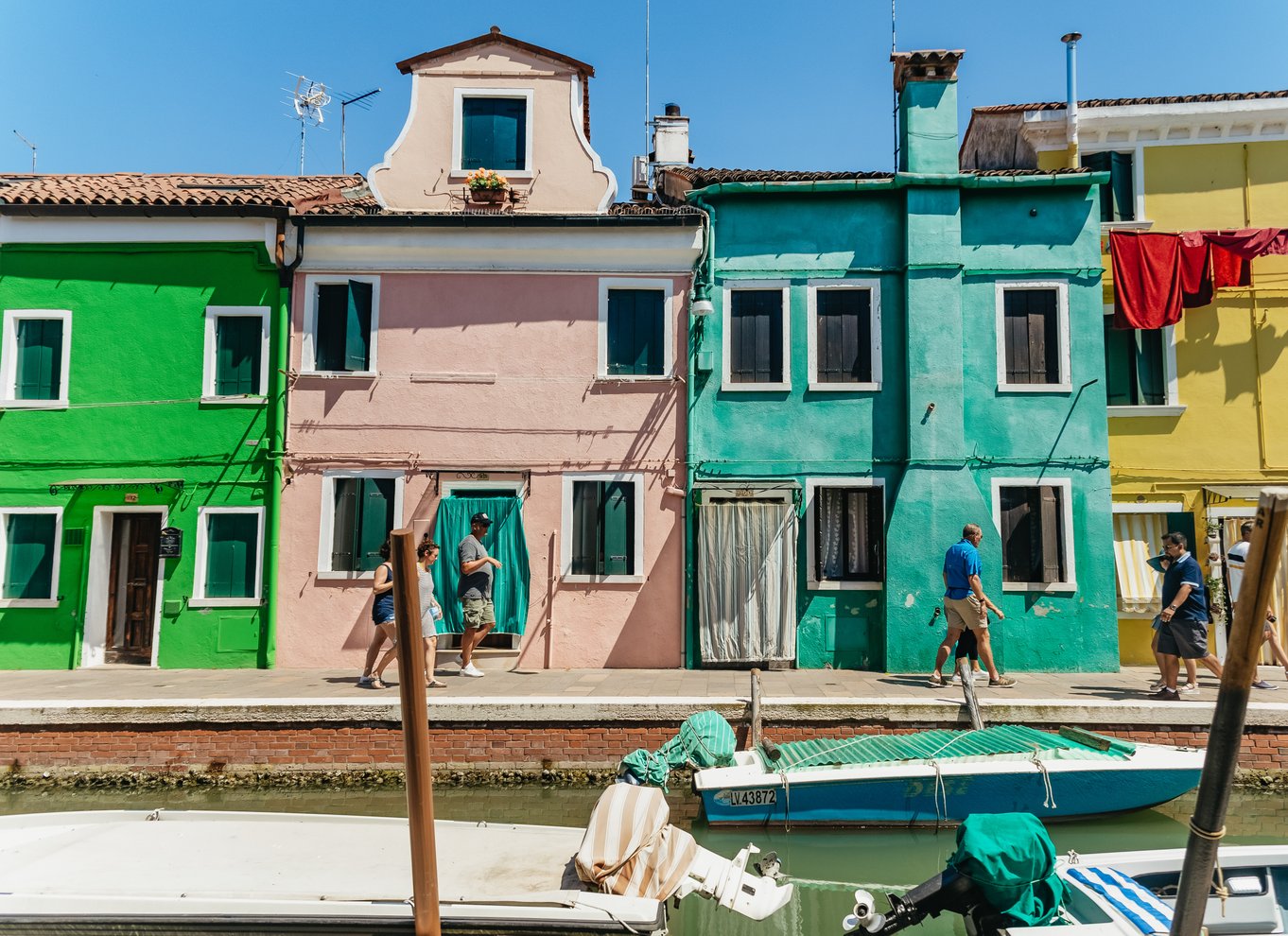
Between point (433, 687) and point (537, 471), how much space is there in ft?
11.8

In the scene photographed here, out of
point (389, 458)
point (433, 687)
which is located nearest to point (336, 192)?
point (389, 458)

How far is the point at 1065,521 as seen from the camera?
42.4ft

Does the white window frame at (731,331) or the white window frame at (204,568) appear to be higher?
the white window frame at (731,331)

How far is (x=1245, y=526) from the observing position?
12.7 m

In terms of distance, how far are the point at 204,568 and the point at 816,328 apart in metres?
9.24

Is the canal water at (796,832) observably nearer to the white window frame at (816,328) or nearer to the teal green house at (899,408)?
the teal green house at (899,408)

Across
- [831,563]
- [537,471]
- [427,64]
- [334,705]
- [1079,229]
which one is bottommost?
[334,705]

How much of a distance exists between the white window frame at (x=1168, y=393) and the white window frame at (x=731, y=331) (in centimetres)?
468

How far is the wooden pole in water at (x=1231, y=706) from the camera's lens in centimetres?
360

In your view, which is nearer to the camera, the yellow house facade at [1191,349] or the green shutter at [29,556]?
the green shutter at [29,556]

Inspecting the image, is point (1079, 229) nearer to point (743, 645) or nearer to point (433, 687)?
point (743, 645)

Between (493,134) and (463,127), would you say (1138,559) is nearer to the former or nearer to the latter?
(493,134)

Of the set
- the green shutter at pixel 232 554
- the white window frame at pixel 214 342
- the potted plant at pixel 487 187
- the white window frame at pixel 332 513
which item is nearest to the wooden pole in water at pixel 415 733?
the white window frame at pixel 332 513

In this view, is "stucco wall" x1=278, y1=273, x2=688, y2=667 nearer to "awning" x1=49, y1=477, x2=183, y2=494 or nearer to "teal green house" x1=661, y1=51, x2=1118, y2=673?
"teal green house" x1=661, y1=51, x2=1118, y2=673
